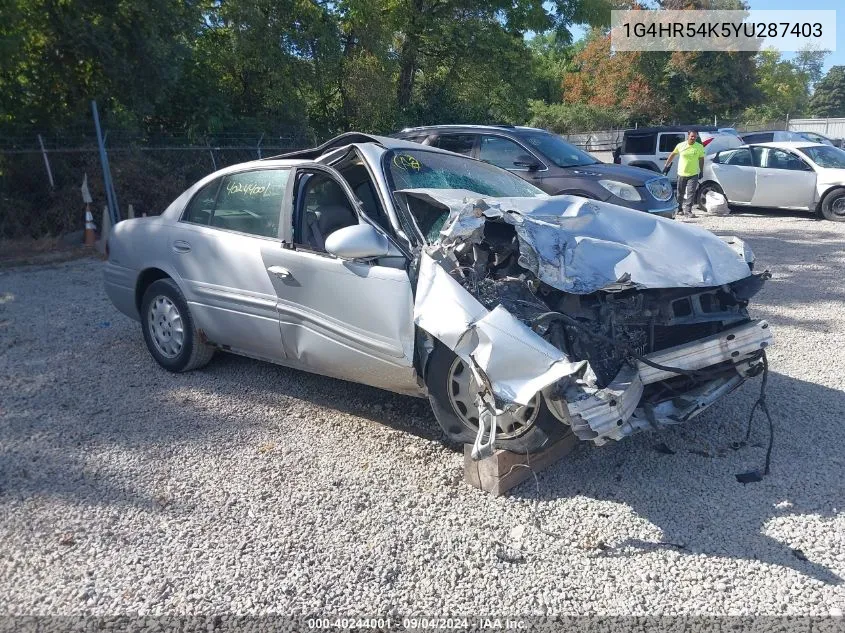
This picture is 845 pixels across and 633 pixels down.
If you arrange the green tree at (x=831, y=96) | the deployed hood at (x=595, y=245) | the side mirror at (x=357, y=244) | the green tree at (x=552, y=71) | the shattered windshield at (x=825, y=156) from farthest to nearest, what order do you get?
the green tree at (x=831, y=96)
the green tree at (x=552, y=71)
the shattered windshield at (x=825, y=156)
the side mirror at (x=357, y=244)
the deployed hood at (x=595, y=245)

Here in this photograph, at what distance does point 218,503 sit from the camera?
373 centimetres

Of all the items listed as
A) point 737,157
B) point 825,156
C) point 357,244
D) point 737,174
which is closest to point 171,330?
point 357,244

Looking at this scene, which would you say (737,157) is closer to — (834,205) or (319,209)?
(834,205)

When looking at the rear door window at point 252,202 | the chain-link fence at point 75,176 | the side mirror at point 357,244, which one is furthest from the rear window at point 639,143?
the side mirror at point 357,244

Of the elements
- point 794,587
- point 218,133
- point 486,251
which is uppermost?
point 218,133

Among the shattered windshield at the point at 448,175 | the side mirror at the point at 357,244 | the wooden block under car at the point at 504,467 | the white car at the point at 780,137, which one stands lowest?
the wooden block under car at the point at 504,467

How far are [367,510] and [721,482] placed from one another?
1.88m

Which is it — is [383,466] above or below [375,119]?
below

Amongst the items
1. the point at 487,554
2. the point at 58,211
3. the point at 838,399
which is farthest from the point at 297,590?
the point at 58,211

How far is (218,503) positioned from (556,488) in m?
1.78

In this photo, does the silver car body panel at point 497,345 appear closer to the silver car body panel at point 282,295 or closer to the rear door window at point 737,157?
the silver car body panel at point 282,295

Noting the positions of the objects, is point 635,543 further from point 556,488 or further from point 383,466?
point 383,466

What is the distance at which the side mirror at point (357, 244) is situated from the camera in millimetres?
3977

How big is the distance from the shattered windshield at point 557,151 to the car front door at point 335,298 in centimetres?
617
